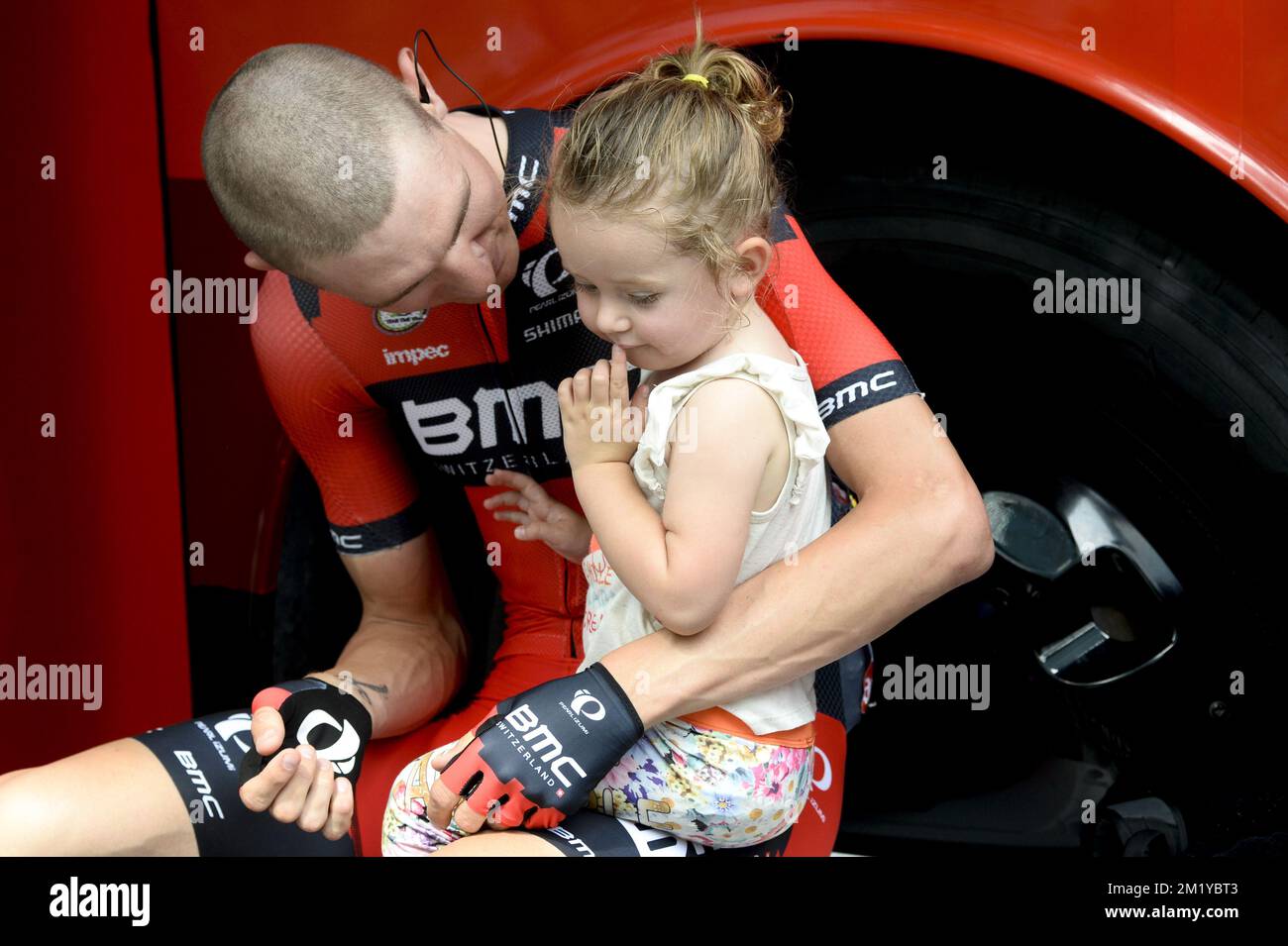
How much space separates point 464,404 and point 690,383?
386 millimetres

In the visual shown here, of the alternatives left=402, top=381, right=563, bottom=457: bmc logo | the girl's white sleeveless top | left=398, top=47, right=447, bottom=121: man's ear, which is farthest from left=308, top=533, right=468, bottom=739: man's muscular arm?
left=398, top=47, right=447, bottom=121: man's ear

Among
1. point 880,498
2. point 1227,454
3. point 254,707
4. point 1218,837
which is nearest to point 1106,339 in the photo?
point 1227,454

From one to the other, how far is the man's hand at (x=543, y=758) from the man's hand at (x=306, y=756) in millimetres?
102

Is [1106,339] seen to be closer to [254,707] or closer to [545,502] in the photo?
[545,502]

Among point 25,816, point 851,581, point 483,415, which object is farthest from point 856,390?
point 25,816

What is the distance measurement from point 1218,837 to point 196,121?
4.42 ft

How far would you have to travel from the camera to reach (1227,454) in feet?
4.25

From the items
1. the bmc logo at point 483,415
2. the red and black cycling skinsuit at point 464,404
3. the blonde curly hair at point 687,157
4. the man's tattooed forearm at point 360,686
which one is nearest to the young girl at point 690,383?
the blonde curly hair at point 687,157

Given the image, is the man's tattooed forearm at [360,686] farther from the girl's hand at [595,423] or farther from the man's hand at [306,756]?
the girl's hand at [595,423]

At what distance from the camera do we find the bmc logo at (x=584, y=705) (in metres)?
1.07

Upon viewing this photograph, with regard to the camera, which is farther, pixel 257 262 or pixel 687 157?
pixel 257 262

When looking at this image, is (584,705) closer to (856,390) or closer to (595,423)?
(595,423)

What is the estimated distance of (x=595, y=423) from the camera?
104 centimetres
